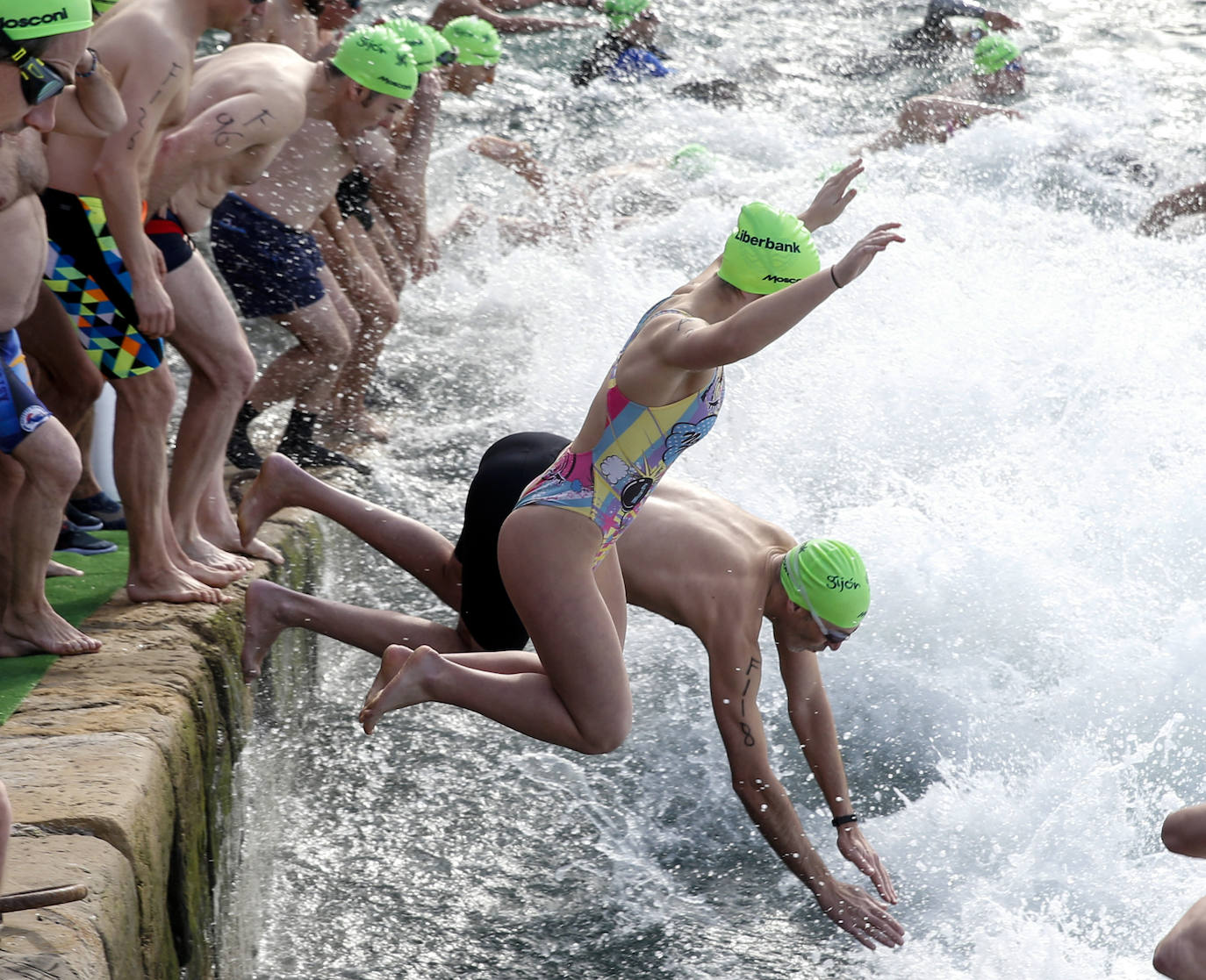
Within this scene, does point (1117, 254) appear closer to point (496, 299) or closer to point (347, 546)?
point (496, 299)

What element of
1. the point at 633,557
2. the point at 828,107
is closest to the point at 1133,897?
the point at 633,557

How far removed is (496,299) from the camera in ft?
29.8

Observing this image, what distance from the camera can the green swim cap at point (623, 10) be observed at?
13148 mm

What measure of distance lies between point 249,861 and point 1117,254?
7.56 meters

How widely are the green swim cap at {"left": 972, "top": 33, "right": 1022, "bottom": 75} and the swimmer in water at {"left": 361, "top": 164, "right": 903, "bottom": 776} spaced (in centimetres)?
1035

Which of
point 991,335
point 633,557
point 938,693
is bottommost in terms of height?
point 938,693

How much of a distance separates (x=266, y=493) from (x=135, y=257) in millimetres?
918

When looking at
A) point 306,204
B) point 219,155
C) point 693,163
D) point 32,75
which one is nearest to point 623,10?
point 693,163

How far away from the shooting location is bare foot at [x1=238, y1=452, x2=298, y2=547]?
170 inches

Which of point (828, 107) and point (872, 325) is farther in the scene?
point (828, 107)

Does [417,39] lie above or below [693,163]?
above

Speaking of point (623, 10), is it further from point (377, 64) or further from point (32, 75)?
point (32, 75)

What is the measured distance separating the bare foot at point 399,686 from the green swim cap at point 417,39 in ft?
11.7

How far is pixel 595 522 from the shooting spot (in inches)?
136
